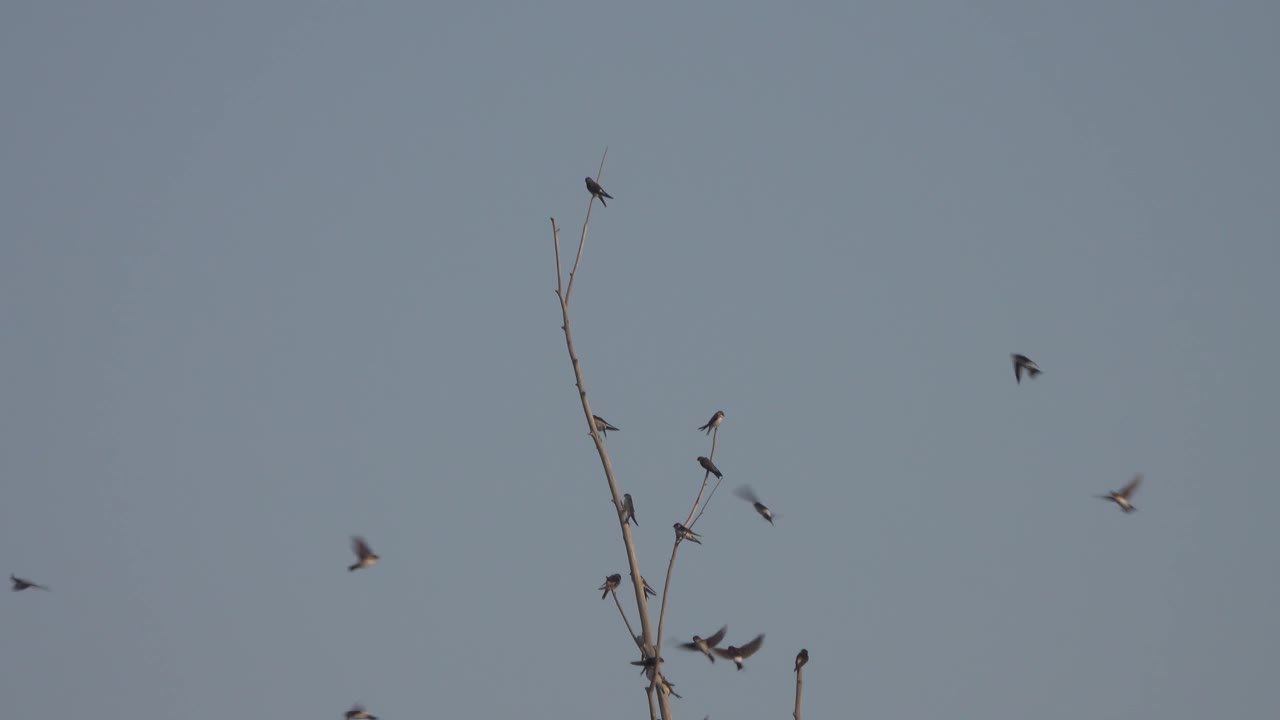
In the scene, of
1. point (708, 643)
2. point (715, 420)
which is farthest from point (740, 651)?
point (715, 420)

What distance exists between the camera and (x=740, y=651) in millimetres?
11383

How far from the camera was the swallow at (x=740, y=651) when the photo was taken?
1112 cm

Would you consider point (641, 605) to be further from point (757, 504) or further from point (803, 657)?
point (757, 504)

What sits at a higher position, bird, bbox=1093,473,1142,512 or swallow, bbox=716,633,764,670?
bird, bbox=1093,473,1142,512

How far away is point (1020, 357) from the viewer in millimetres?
17500

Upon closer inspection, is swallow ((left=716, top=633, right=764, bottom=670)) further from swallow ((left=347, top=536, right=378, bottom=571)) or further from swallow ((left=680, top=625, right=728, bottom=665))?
swallow ((left=347, top=536, right=378, bottom=571))

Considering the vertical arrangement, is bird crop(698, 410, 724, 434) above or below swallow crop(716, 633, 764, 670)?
above

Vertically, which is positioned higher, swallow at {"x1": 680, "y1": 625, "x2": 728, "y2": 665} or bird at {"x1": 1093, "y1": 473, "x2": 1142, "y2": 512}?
bird at {"x1": 1093, "y1": 473, "x2": 1142, "y2": 512}

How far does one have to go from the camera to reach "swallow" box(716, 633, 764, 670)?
1112cm

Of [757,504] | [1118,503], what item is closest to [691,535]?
[757,504]

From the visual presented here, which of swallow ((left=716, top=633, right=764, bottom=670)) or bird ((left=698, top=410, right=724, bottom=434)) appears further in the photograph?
bird ((left=698, top=410, right=724, bottom=434))

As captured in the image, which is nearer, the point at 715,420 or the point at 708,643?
the point at 708,643

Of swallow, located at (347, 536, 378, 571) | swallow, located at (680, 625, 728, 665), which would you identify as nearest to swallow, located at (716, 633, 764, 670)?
swallow, located at (680, 625, 728, 665)

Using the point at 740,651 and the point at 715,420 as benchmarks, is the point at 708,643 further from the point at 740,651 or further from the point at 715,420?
the point at 715,420
